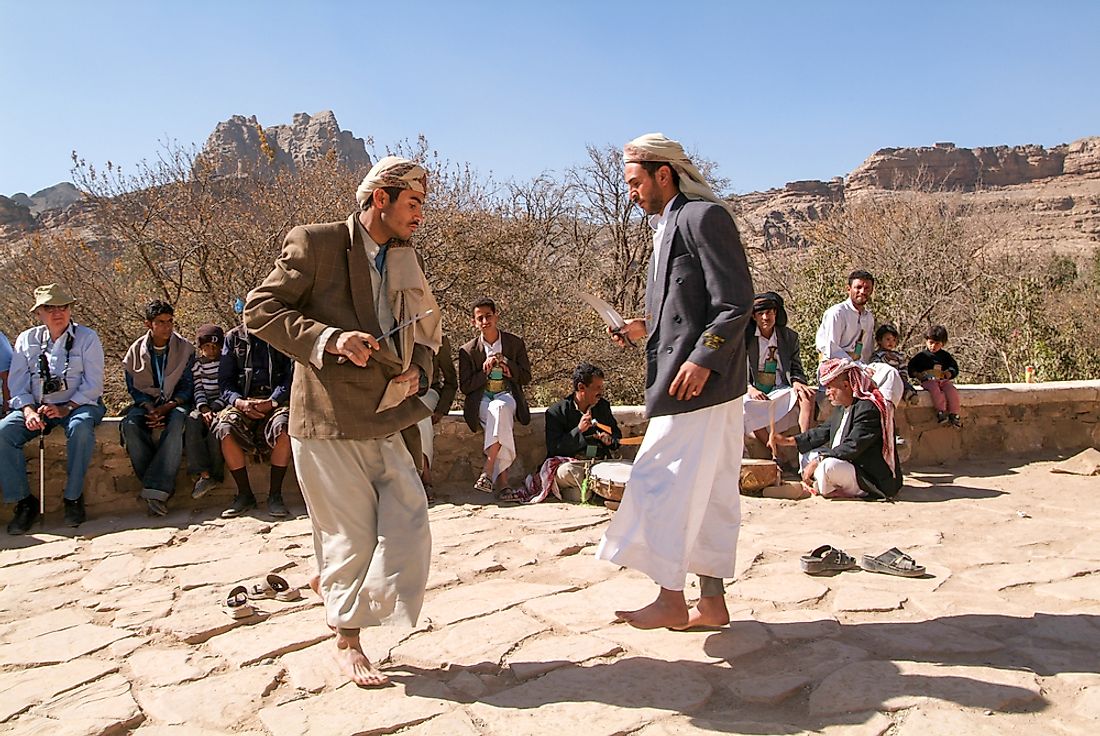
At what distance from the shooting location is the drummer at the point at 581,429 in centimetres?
628

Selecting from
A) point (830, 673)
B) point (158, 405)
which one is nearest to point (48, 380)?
point (158, 405)

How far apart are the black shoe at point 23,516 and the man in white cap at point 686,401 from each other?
4.36 m

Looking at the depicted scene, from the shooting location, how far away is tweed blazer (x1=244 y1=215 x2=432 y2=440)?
2875 millimetres

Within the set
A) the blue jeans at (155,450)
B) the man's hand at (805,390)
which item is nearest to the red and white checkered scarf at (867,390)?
the man's hand at (805,390)

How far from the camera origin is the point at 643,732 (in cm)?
247

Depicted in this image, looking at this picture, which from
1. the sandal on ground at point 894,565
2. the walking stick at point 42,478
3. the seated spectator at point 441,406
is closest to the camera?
the sandal on ground at point 894,565

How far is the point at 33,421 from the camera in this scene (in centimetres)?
582

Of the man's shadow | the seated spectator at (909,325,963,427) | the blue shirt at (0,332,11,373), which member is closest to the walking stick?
the blue shirt at (0,332,11,373)

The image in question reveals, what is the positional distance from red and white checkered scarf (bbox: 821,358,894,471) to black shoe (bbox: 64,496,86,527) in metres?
5.40

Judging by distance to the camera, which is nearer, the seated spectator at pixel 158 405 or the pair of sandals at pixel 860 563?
the pair of sandals at pixel 860 563

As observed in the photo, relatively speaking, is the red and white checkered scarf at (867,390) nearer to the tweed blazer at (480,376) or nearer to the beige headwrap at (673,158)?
the tweed blazer at (480,376)

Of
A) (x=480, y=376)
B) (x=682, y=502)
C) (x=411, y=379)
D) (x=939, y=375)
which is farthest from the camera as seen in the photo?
(x=939, y=375)

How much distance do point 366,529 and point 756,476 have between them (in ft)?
13.0

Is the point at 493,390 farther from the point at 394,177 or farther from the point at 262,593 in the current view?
the point at 394,177
